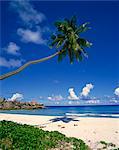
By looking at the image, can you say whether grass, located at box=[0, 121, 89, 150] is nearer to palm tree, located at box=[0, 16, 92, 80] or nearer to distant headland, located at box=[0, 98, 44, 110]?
palm tree, located at box=[0, 16, 92, 80]

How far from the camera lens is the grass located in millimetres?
11492

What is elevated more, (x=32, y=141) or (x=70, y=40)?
(x=70, y=40)

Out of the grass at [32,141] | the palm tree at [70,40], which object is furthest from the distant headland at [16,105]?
the grass at [32,141]

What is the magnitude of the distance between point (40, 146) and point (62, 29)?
1346cm

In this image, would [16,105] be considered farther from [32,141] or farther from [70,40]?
[32,141]

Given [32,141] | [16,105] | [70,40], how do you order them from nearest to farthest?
1. [32,141]
2. [70,40]
3. [16,105]

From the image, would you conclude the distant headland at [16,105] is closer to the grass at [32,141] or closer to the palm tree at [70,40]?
the palm tree at [70,40]

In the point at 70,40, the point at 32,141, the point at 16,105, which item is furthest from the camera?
the point at 16,105

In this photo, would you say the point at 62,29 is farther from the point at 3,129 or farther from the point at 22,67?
the point at 3,129

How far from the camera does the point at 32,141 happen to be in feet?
39.4

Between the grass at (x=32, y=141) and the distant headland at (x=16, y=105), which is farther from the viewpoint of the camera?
the distant headland at (x=16, y=105)

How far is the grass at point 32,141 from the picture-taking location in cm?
1149

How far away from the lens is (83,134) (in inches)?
663

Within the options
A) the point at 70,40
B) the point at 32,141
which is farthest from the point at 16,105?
the point at 32,141
